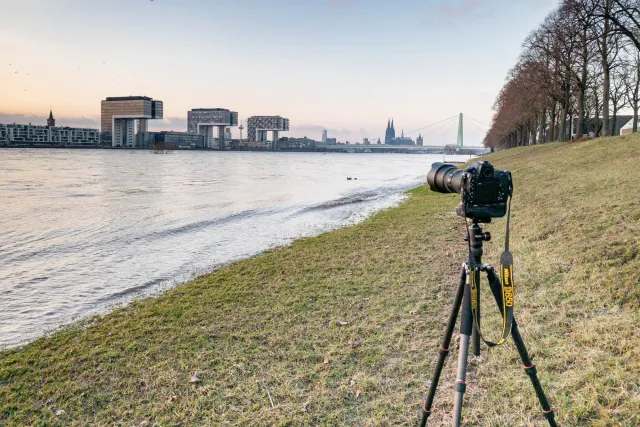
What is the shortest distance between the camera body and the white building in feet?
508

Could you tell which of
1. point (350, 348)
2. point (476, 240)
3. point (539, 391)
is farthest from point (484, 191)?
point (350, 348)

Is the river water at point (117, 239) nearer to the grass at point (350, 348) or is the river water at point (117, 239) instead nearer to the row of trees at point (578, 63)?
the grass at point (350, 348)

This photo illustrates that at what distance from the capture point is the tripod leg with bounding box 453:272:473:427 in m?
2.49

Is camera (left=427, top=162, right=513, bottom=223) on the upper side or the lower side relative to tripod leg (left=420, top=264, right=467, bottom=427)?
upper

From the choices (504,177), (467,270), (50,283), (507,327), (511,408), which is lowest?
(50,283)

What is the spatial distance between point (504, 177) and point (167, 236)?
11914 millimetres

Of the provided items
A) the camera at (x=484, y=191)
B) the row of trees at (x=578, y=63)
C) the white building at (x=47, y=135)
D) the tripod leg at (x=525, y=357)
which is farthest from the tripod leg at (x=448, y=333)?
the white building at (x=47, y=135)

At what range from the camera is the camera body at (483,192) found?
2584mm

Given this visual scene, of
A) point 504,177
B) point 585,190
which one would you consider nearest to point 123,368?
point 504,177

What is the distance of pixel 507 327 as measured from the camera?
2.56 metres

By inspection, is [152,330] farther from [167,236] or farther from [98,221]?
[98,221]

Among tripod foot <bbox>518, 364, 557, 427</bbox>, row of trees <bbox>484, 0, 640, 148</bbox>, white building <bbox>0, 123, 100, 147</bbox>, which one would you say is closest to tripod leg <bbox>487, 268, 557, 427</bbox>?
tripod foot <bbox>518, 364, 557, 427</bbox>

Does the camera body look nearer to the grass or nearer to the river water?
the grass

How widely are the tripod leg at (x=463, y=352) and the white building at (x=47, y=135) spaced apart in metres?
155
